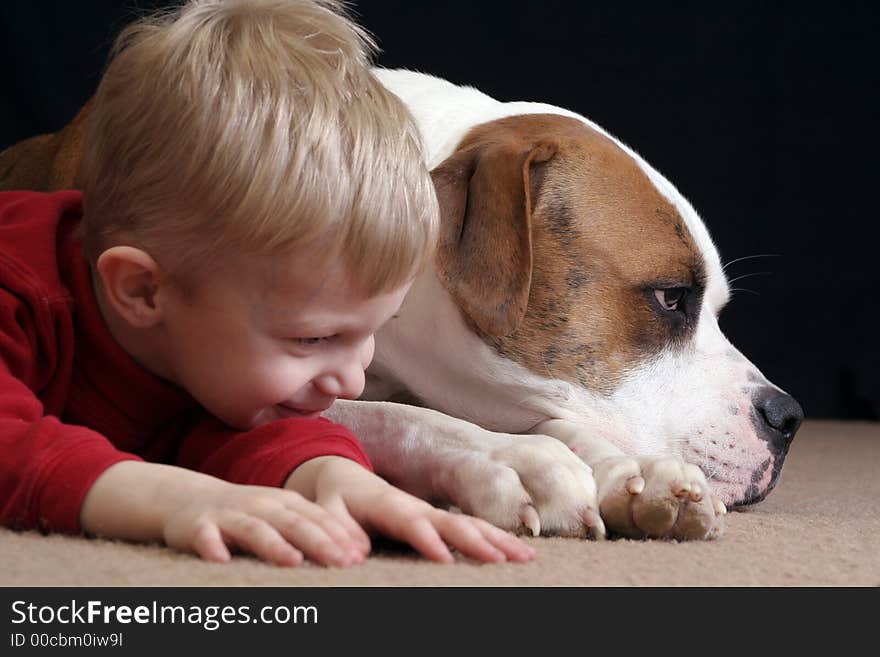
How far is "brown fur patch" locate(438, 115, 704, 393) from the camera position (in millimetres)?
1822

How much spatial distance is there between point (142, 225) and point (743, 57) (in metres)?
2.98

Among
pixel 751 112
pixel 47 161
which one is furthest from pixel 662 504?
pixel 751 112

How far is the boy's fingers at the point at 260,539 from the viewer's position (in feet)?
3.61

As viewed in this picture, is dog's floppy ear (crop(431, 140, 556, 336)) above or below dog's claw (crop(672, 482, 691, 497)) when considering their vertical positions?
above

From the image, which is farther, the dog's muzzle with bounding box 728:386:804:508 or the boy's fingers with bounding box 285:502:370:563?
the dog's muzzle with bounding box 728:386:804:508

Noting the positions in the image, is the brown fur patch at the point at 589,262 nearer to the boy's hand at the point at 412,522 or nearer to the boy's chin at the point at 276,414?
the boy's chin at the point at 276,414

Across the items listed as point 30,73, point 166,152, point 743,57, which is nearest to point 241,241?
point 166,152

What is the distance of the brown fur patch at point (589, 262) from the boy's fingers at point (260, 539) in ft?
2.33

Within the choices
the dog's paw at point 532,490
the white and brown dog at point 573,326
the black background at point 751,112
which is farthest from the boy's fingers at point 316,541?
the black background at point 751,112

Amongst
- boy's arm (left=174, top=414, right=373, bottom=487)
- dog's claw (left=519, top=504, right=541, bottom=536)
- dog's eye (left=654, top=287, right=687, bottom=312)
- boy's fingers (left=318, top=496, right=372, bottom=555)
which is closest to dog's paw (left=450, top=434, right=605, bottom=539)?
dog's claw (left=519, top=504, right=541, bottom=536)

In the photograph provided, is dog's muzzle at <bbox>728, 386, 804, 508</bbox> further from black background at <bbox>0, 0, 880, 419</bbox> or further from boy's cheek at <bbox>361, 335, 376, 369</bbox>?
black background at <bbox>0, 0, 880, 419</bbox>

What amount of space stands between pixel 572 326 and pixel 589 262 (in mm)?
100

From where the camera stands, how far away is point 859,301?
406 cm
